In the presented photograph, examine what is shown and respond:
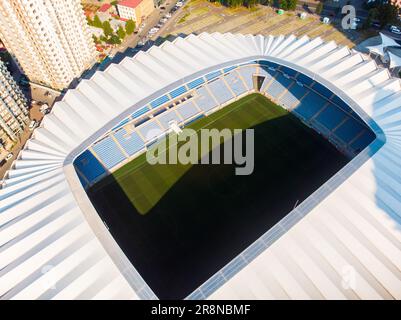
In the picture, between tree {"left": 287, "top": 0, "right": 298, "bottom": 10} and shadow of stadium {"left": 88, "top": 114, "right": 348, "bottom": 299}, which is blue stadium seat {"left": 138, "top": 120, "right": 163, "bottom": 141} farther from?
tree {"left": 287, "top": 0, "right": 298, "bottom": 10}

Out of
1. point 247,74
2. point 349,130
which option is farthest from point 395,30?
point 247,74

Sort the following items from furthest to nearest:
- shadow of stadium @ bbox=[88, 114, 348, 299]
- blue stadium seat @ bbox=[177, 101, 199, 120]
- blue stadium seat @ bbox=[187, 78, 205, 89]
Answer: blue stadium seat @ bbox=[187, 78, 205, 89], blue stadium seat @ bbox=[177, 101, 199, 120], shadow of stadium @ bbox=[88, 114, 348, 299]

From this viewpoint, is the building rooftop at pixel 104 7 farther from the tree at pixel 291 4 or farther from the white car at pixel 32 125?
the tree at pixel 291 4

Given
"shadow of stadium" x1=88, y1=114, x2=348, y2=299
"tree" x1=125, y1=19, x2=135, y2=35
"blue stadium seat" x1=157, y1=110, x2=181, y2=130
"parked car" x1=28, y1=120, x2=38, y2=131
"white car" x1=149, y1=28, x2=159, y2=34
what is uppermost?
"tree" x1=125, y1=19, x2=135, y2=35

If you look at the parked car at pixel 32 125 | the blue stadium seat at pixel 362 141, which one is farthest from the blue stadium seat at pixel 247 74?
the parked car at pixel 32 125

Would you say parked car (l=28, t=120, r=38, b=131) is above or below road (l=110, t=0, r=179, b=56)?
→ below

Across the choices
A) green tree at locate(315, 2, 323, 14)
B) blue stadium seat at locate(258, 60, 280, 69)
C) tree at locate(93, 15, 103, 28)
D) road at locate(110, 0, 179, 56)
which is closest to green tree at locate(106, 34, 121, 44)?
road at locate(110, 0, 179, 56)
